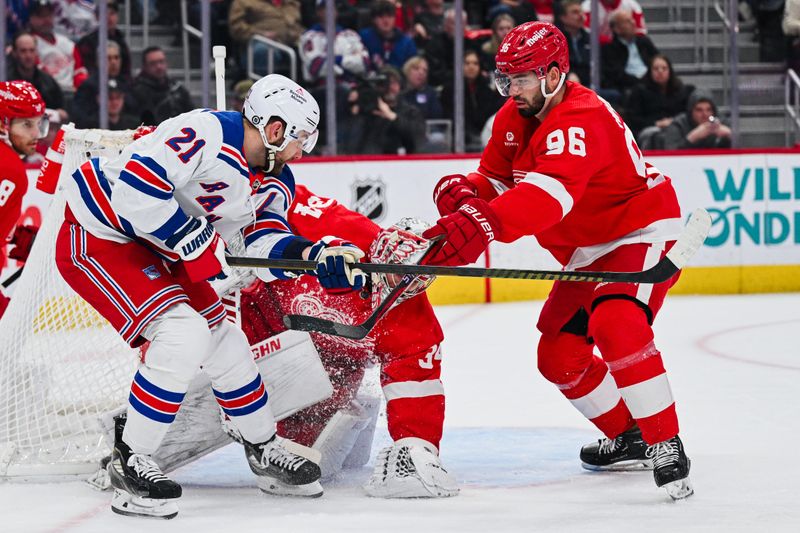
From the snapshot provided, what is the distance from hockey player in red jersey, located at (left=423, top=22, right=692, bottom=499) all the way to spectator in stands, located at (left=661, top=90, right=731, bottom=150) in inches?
136

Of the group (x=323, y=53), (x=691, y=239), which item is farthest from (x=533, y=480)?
(x=323, y=53)

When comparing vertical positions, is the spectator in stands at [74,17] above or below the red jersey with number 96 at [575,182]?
above

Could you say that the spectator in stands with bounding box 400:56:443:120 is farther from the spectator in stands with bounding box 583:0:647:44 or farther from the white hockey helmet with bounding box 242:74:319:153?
the white hockey helmet with bounding box 242:74:319:153

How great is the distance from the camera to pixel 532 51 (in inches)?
122

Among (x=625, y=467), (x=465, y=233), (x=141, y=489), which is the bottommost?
(x=625, y=467)

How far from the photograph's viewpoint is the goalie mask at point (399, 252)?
305cm

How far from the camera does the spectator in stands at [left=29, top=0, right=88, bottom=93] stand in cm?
620

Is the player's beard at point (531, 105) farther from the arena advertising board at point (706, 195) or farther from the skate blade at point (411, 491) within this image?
the arena advertising board at point (706, 195)

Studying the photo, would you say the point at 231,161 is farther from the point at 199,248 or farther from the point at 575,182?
the point at 575,182

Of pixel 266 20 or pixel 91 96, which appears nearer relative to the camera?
pixel 91 96

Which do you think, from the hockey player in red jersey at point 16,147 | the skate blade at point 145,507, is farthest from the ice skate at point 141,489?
the hockey player in red jersey at point 16,147

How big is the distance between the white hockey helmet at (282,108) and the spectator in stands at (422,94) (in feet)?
11.7

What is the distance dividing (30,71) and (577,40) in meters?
2.66

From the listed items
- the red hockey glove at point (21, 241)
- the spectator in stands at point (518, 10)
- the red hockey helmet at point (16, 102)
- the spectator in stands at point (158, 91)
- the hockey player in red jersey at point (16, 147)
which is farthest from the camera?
the spectator in stands at point (518, 10)
